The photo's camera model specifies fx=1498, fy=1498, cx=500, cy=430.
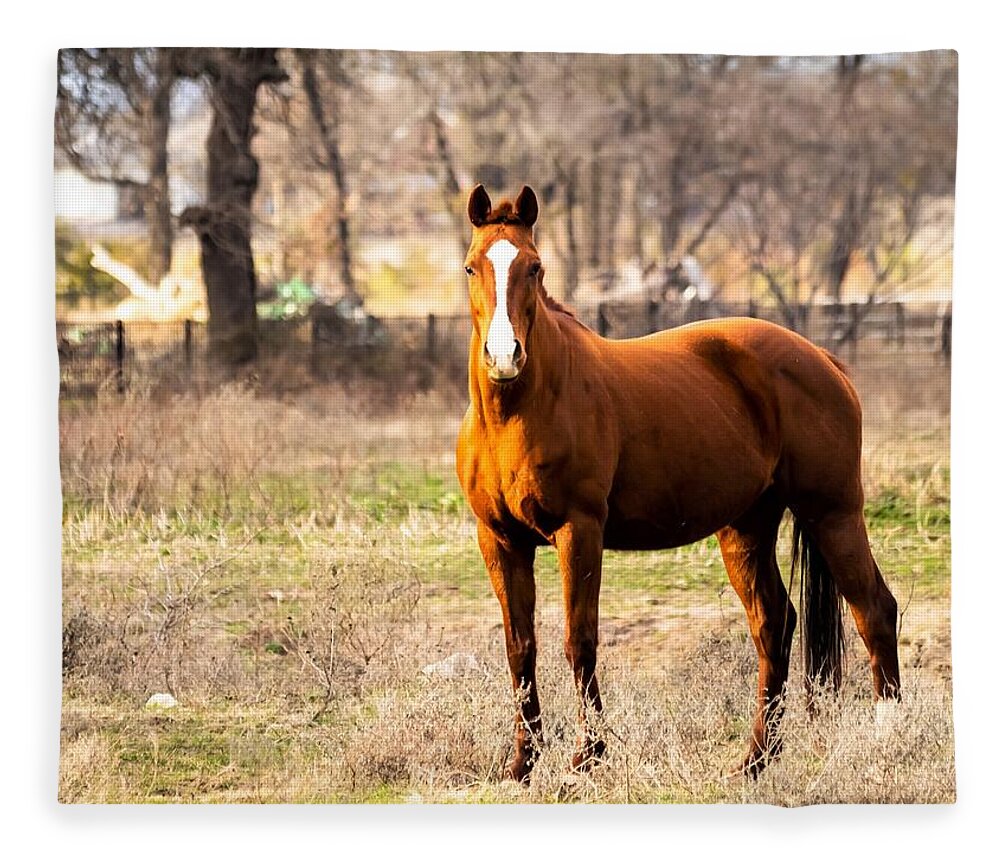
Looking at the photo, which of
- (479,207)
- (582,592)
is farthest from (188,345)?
(582,592)

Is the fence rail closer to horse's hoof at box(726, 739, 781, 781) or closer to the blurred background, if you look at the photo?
the blurred background

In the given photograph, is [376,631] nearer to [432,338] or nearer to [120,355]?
[432,338]

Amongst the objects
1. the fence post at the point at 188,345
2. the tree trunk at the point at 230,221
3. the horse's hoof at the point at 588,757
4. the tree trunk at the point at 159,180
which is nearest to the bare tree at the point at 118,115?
the tree trunk at the point at 159,180

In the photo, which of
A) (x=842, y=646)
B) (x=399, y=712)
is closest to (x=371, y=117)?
(x=399, y=712)

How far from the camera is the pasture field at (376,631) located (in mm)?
5008

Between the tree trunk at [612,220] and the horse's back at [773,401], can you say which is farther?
the tree trunk at [612,220]

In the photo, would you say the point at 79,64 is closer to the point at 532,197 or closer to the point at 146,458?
the point at 146,458

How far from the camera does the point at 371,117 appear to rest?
5566 mm

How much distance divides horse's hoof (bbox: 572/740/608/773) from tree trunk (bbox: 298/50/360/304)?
215 centimetres

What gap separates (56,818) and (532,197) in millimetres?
2651

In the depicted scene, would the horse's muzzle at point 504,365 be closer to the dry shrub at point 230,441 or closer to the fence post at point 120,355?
the dry shrub at point 230,441

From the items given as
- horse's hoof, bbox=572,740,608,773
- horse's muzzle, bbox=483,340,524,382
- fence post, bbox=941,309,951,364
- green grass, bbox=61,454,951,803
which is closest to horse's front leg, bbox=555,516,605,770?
horse's hoof, bbox=572,740,608,773

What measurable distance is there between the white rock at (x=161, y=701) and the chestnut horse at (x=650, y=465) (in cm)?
134

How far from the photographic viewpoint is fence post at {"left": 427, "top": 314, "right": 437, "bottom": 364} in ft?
19.7
